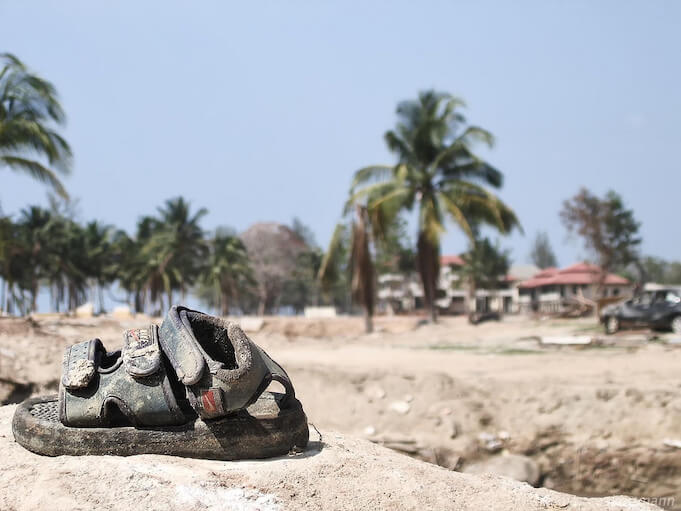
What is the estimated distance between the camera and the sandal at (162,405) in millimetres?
2441

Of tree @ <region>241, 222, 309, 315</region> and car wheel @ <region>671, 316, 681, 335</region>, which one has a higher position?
tree @ <region>241, 222, 309, 315</region>

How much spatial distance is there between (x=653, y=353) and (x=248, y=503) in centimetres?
1131

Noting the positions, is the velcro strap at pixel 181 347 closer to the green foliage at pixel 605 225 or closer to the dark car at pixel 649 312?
the dark car at pixel 649 312

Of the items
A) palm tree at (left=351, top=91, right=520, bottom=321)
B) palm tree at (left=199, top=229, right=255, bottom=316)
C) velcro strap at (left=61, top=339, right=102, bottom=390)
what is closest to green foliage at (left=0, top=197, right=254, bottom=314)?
palm tree at (left=199, top=229, right=255, bottom=316)

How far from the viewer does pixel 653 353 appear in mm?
11758

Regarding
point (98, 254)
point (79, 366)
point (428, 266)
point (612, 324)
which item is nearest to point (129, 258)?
point (98, 254)

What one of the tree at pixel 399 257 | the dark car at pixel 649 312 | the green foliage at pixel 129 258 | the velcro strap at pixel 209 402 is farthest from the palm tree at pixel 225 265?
the velcro strap at pixel 209 402

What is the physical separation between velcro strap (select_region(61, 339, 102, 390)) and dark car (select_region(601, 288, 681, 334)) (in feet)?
52.4

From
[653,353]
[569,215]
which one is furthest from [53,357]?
[569,215]

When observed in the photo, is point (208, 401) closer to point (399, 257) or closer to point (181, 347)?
point (181, 347)

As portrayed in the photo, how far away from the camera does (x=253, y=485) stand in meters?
2.37

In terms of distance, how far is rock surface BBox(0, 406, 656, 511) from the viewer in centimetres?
221

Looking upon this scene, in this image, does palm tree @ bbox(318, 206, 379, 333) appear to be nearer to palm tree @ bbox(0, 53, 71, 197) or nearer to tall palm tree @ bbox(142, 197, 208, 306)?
palm tree @ bbox(0, 53, 71, 197)

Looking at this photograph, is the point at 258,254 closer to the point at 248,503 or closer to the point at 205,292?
the point at 205,292
